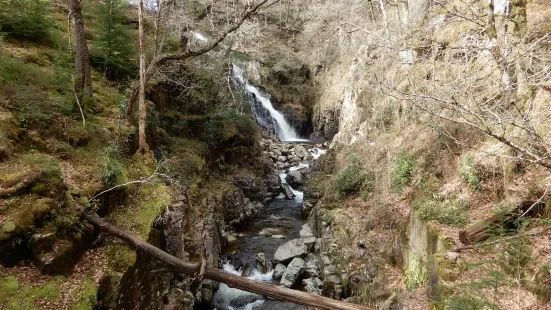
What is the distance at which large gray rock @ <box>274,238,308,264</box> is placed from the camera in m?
9.88

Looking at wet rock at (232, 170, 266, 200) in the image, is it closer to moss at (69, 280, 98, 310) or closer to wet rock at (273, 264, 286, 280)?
wet rock at (273, 264, 286, 280)

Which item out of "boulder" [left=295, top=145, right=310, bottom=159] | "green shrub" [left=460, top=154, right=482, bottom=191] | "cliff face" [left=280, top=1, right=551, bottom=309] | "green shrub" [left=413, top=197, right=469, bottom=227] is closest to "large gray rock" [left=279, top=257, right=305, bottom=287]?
"cliff face" [left=280, top=1, right=551, bottom=309]

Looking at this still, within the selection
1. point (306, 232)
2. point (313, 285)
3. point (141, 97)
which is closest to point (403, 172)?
point (313, 285)

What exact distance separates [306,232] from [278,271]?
8.95 ft

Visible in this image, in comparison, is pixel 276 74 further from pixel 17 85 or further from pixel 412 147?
pixel 17 85

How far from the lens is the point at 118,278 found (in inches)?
214

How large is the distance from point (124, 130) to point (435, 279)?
8433 mm

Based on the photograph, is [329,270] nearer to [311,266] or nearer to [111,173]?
[311,266]

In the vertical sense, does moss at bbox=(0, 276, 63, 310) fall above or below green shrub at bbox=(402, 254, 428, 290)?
above

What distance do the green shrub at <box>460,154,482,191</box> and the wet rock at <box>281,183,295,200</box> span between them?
30.1 ft

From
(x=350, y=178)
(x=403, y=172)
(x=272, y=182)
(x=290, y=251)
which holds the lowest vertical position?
(x=290, y=251)

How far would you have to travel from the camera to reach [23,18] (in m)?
10.2

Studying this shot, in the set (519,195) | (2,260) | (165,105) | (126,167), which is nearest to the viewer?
(2,260)

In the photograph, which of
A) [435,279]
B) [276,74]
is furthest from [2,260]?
[276,74]
